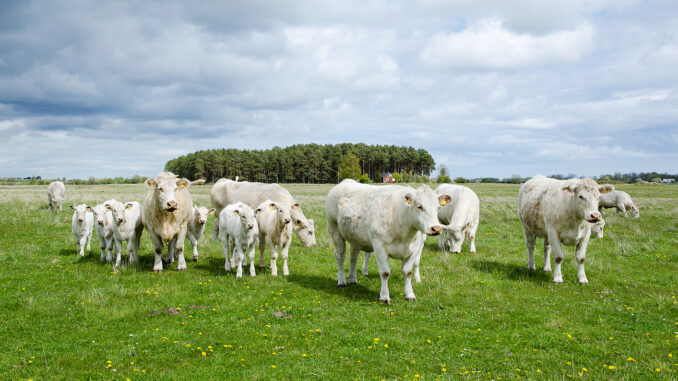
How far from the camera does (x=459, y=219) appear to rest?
620 inches

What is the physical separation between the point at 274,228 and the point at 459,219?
7.61 metres

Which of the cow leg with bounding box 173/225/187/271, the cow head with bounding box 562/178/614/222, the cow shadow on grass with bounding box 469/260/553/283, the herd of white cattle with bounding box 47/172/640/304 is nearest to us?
the herd of white cattle with bounding box 47/172/640/304

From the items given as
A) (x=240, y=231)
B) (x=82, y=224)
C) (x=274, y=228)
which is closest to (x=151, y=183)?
(x=240, y=231)

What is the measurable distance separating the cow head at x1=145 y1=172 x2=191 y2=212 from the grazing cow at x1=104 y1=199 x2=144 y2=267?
1.22 m

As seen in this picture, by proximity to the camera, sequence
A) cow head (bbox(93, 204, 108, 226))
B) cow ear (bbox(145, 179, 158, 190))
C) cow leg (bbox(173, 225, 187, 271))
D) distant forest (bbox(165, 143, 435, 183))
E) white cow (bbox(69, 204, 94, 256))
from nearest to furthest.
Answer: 1. cow ear (bbox(145, 179, 158, 190))
2. cow leg (bbox(173, 225, 187, 271))
3. cow head (bbox(93, 204, 108, 226))
4. white cow (bbox(69, 204, 94, 256))
5. distant forest (bbox(165, 143, 435, 183))

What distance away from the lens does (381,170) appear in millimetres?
129375

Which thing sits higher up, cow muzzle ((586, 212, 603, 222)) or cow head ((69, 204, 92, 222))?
cow muzzle ((586, 212, 603, 222))

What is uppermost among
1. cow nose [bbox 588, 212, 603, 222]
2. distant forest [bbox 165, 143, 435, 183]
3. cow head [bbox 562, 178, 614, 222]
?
distant forest [bbox 165, 143, 435, 183]

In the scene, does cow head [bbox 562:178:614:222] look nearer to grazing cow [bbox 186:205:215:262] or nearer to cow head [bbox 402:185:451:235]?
cow head [bbox 402:185:451:235]

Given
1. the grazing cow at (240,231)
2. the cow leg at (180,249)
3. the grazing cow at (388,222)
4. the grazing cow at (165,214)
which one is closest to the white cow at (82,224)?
the grazing cow at (165,214)

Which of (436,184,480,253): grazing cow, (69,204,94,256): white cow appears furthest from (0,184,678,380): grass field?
(436,184,480,253): grazing cow

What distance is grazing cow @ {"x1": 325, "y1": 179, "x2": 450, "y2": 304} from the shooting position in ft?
28.0

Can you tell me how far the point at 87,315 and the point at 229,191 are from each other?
9.22 meters

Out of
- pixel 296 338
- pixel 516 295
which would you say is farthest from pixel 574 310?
pixel 296 338
